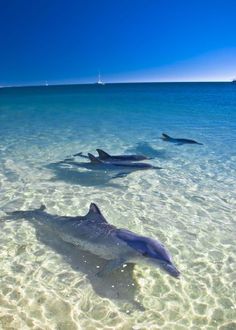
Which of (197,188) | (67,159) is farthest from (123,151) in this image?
(197,188)

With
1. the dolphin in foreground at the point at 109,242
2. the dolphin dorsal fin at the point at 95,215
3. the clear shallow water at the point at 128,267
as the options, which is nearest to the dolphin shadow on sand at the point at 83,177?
the clear shallow water at the point at 128,267

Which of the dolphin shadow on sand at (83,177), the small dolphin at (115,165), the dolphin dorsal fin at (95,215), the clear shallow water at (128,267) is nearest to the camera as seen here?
the clear shallow water at (128,267)

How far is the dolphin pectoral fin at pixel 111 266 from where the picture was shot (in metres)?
6.13

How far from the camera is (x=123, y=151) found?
18.6 meters

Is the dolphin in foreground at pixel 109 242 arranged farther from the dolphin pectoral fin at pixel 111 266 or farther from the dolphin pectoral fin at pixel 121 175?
the dolphin pectoral fin at pixel 121 175

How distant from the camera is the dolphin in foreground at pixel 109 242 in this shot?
6172 millimetres

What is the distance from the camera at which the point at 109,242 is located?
22.4ft

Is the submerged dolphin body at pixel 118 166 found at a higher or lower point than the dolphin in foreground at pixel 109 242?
lower

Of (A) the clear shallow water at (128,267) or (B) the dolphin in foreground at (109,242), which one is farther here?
(B) the dolphin in foreground at (109,242)

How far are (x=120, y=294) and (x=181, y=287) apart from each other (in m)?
1.19

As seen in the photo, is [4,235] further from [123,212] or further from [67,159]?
[67,159]

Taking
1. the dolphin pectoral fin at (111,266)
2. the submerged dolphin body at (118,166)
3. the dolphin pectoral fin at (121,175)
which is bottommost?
the dolphin pectoral fin at (121,175)

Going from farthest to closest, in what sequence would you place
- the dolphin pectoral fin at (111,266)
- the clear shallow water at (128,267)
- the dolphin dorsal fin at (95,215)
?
the dolphin dorsal fin at (95,215) < the dolphin pectoral fin at (111,266) < the clear shallow water at (128,267)

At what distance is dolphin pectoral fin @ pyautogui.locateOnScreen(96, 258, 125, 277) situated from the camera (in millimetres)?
6132
